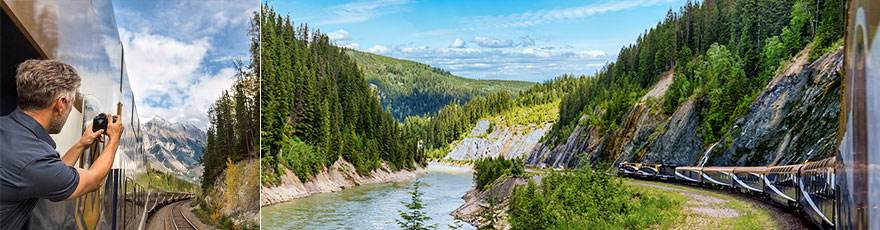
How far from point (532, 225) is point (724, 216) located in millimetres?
3397

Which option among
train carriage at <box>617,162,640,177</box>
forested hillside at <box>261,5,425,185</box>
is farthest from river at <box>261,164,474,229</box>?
train carriage at <box>617,162,640,177</box>

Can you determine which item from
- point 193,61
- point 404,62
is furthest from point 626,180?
point 404,62

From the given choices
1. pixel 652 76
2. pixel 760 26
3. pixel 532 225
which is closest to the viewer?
pixel 532 225

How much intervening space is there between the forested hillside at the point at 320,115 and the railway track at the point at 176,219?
803 inches

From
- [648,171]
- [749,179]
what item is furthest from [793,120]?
[648,171]

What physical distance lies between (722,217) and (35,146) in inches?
410

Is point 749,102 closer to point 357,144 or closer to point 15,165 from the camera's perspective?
point 15,165

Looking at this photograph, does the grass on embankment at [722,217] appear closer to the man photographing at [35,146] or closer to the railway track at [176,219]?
the railway track at [176,219]

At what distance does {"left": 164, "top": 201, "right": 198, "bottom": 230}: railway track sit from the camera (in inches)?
73.0

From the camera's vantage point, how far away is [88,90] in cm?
109

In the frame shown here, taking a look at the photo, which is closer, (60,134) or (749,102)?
(60,134)

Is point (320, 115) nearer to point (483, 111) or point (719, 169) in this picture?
point (483, 111)

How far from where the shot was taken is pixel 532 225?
1095 cm

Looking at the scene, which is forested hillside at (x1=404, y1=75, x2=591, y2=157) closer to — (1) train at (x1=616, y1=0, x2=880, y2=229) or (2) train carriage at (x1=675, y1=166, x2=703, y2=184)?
(2) train carriage at (x1=675, y1=166, x2=703, y2=184)
